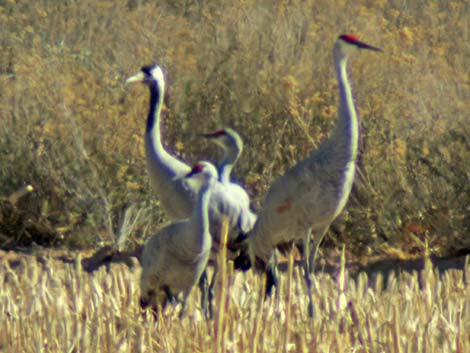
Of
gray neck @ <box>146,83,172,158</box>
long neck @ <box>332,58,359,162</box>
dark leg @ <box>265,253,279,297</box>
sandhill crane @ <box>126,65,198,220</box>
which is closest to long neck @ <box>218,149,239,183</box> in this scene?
sandhill crane @ <box>126,65,198,220</box>

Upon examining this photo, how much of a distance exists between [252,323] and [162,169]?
3.14 meters

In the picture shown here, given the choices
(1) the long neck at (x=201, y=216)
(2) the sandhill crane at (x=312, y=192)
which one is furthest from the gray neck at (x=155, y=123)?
(1) the long neck at (x=201, y=216)

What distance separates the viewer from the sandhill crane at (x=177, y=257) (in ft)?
18.4

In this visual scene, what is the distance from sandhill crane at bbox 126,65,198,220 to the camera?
6.93m

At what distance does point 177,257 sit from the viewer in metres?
5.69

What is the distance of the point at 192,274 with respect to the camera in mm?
5773

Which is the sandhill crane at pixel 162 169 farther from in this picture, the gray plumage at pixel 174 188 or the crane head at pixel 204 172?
the crane head at pixel 204 172

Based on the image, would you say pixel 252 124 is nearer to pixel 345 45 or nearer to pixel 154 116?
pixel 154 116

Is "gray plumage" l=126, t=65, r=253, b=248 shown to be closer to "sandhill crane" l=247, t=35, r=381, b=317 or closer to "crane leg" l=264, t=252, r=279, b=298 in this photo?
"sandhill crane" l=247, t=35, r=381, b=317

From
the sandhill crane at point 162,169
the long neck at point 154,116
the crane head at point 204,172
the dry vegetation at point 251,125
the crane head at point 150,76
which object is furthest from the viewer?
the dry vegetation at point 251,125

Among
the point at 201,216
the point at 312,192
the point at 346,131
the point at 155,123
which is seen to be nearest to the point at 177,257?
the point at 201,216

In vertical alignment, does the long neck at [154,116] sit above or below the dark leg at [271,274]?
above

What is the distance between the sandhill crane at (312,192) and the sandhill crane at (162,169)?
0.61m

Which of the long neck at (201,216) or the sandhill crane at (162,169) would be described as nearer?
the long neck at (201,216)
